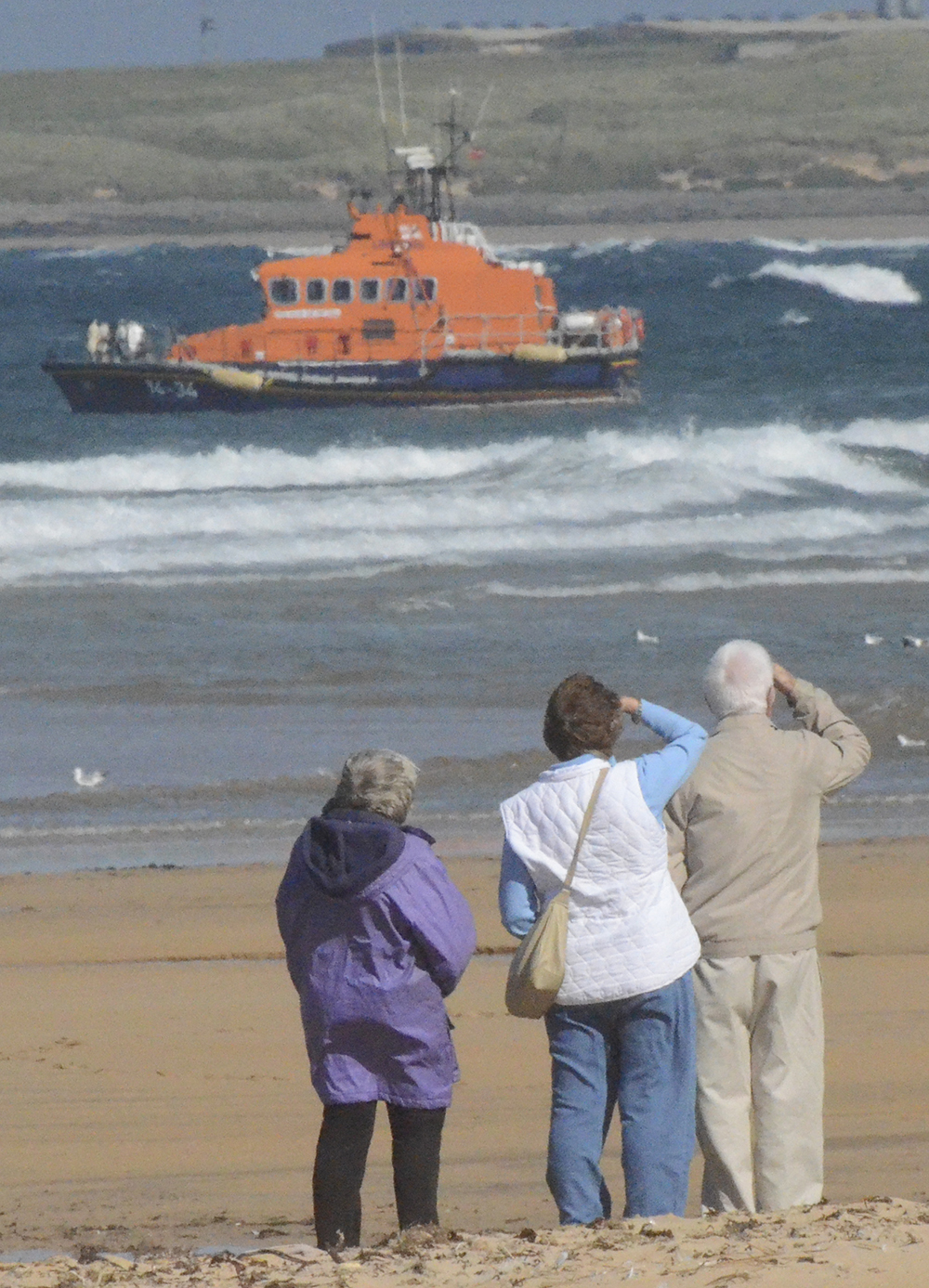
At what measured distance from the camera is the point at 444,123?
88.7 feet

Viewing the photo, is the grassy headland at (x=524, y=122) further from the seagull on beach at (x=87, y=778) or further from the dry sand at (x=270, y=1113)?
the dry sand at (x=270, y=1113)

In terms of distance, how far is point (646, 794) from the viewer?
138 inches

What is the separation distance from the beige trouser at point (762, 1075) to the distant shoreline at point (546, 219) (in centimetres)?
7838

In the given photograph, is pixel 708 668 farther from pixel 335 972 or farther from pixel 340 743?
pixel 340 743

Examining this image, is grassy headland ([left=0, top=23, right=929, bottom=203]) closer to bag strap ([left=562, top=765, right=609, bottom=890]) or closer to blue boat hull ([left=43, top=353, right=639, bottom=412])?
blue boat hull ([left=43, top=353, right=639, bottom=412])

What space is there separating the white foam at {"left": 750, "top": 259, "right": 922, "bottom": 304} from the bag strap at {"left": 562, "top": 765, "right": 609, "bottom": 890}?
5002 centimetres

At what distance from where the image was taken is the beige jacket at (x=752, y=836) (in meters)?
3.69

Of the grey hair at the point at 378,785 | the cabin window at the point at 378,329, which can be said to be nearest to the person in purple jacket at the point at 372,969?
the grey hair at the point at 378,785

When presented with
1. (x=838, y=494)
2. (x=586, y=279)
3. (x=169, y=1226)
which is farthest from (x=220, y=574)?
(x=586, y=279)

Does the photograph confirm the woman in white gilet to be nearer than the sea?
Yes

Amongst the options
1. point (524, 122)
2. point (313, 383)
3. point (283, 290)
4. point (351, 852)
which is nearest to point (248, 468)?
point (283, 290)

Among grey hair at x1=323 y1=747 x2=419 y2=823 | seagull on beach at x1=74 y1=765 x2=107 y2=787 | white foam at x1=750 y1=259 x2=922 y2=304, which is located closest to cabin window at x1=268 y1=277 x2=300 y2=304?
seagull on beach at x1=74 y1=765 x2=107 y2=787

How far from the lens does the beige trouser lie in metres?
3.69

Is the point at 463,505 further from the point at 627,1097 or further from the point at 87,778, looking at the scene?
the point at 627,1097
